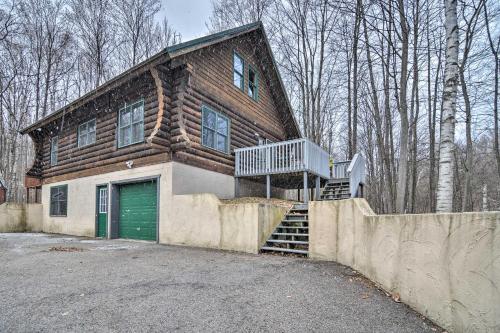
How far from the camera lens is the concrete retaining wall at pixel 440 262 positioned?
261 cm

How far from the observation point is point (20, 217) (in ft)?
51.1

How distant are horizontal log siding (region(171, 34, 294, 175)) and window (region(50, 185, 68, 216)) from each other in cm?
778

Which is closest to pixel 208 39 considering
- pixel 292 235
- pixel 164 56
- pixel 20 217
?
pixel 164 56

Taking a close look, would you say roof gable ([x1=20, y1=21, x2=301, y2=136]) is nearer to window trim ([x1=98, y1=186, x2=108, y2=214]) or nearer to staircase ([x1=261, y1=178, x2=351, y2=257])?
window trim ([x1=98, y1=186, x2=108, y2=214])

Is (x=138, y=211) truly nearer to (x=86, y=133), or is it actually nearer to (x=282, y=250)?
(x=86, y=133)

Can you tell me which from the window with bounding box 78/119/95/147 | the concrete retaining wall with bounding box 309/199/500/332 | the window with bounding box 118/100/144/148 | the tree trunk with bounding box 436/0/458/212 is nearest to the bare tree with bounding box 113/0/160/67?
the window with bounding box 78/119/95/147

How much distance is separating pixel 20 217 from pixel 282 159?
14.4 metres

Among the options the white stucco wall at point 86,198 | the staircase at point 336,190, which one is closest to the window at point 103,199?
the white stucco wall at point 86,198

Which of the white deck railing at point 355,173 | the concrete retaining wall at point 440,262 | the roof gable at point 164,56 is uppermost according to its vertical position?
the roof gable at point 164,56

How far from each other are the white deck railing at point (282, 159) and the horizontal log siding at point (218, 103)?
601 millimetres

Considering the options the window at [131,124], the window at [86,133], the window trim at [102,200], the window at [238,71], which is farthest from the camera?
the window at [238,71]

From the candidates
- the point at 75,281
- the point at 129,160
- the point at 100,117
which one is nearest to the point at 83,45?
the point at 100,117

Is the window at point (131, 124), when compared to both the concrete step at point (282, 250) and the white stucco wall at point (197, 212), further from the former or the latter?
the concrete step at point (282, 250)

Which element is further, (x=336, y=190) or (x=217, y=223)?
(x=336, y=190)
